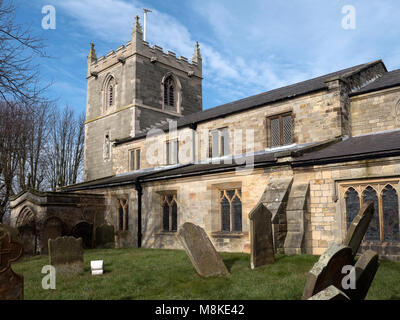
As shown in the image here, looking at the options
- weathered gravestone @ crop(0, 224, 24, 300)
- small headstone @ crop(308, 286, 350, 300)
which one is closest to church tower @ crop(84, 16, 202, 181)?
weathered gravestone @ crop(0, 224, 24, 300)

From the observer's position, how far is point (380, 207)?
35.8 feet

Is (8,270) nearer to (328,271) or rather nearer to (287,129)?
(328,271)

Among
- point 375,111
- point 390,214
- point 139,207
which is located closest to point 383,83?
point 375,111

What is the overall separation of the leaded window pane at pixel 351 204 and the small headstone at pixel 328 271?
7080 mm

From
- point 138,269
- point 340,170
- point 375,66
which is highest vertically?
point 375,66

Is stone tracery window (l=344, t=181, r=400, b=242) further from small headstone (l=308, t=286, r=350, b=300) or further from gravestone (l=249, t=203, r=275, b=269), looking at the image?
small headstone (l=308, t=286, r=350, b=300)

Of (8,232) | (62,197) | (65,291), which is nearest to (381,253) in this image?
(65,291)

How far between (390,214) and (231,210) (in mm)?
5825

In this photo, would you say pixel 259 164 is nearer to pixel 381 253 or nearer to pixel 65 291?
pixel 381 253

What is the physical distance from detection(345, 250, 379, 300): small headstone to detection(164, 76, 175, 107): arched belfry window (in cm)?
2708

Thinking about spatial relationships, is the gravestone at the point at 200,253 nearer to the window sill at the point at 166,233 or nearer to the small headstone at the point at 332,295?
the small headstone at the point at 332,295

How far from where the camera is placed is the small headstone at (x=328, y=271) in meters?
4.43

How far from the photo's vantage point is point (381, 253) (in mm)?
10633
